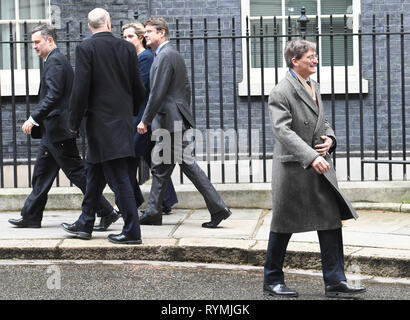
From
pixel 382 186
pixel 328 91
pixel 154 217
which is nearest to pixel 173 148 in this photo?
pixel 154 217

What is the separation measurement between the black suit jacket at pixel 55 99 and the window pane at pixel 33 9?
12.1 ft

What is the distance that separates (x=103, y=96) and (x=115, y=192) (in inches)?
29.9

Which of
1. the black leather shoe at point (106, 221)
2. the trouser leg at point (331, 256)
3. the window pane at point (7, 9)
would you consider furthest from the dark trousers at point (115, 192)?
the window pane at point (7, 9)

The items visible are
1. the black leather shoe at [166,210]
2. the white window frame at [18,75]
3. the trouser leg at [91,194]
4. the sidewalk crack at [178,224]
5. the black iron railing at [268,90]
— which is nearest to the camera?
the trouser leg at [91,194]

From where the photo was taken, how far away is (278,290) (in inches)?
237

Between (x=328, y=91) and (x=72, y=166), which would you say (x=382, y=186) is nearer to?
(x=328, y=91)

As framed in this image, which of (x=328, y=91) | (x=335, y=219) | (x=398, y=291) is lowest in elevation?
(x=398, y=291)

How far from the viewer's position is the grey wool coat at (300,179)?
595 cm

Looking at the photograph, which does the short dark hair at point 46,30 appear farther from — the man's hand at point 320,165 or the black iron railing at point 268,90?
the man's hand at point 320,165

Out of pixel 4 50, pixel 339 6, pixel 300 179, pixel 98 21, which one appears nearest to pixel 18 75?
pixel 4 50

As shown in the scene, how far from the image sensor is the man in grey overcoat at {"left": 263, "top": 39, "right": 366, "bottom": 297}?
19.5ft
